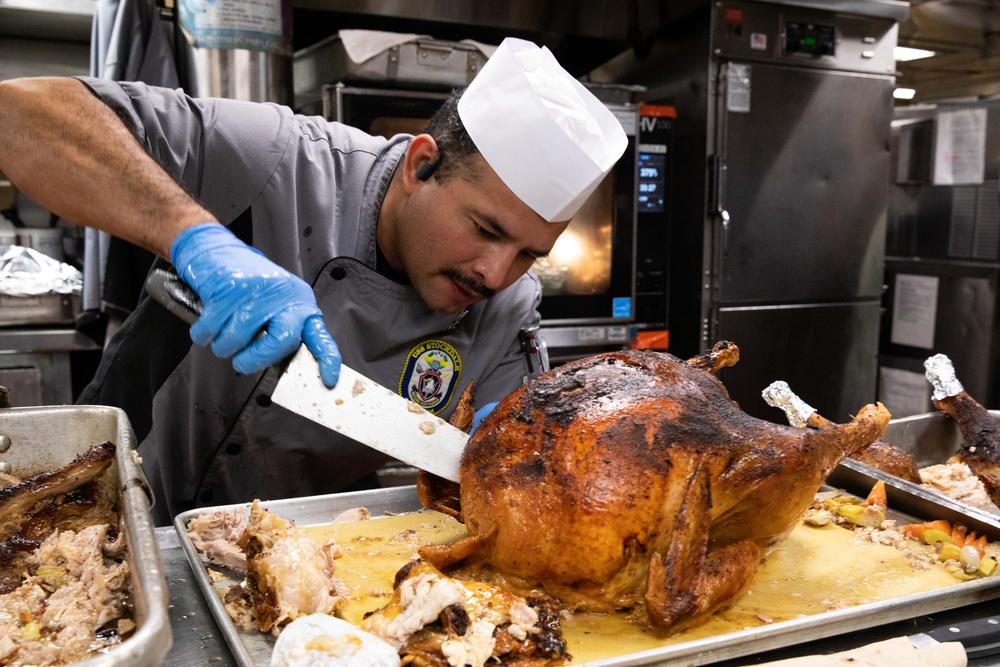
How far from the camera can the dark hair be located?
1.79 metres

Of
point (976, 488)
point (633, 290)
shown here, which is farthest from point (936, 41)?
point (976, 488)

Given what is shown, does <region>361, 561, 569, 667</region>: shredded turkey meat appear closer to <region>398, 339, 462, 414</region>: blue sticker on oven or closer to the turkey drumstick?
<region>398, 339, 462, 414</region>: blue sticker on oven

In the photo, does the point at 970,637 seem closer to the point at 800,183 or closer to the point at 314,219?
the point at 314,219

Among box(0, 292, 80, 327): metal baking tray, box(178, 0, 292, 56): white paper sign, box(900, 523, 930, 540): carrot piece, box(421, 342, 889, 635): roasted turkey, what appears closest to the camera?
box(421, 342, 889, 635): roasted turkey

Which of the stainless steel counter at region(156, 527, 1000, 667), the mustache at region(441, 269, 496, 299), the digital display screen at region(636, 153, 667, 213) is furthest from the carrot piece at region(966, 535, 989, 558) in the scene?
the digital display screen at region(636, 153, 667, 213)

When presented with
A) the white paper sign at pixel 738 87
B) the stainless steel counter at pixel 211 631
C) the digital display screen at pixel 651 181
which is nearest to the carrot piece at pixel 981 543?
the stainless steel counter at pixel 211 631

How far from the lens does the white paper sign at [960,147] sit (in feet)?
15.3

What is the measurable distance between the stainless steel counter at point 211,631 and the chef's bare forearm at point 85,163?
2.08ft

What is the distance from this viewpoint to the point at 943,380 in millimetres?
2088

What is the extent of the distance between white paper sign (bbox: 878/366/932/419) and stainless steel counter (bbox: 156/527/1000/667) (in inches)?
156

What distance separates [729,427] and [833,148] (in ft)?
11.5

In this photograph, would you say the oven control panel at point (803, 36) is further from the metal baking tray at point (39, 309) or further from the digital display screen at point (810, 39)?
the metal baking tray at point (39, 309)

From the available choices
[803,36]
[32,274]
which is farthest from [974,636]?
[32,274]

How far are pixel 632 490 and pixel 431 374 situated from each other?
0.95m
